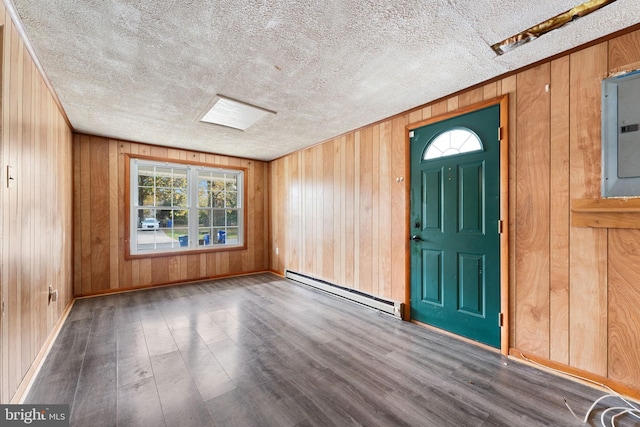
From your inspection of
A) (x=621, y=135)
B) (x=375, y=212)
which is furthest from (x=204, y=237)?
(x=621, y=135)

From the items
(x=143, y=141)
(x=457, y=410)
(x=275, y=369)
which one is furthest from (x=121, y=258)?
(x=457, y=410)

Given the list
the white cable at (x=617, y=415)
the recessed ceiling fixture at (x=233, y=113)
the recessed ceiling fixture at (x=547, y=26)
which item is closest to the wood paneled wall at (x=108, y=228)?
the recessed ceiling fixture at (x=233, y=113)

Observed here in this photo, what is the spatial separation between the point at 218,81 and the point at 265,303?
2709 millimetres

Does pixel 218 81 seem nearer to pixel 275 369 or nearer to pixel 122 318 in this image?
pixel 275 369

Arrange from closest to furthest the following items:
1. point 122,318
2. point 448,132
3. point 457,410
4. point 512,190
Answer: point 457,410 → point 512,190 → point 448,132 → point 122,318

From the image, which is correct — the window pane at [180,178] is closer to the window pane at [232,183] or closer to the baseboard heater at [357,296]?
the window pane at [232,183]

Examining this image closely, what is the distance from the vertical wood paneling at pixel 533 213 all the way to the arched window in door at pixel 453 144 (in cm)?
36

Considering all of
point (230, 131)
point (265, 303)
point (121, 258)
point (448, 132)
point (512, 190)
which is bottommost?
point (265, 303)

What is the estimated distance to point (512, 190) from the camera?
7.27 ft

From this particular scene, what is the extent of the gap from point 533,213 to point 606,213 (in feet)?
1.32

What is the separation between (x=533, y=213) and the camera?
210cm

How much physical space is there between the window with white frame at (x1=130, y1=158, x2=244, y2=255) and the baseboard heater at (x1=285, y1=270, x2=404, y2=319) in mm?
1763

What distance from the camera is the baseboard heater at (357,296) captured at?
306 centimetres

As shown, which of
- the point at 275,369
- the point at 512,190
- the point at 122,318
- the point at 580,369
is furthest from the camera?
the point at 122,318
